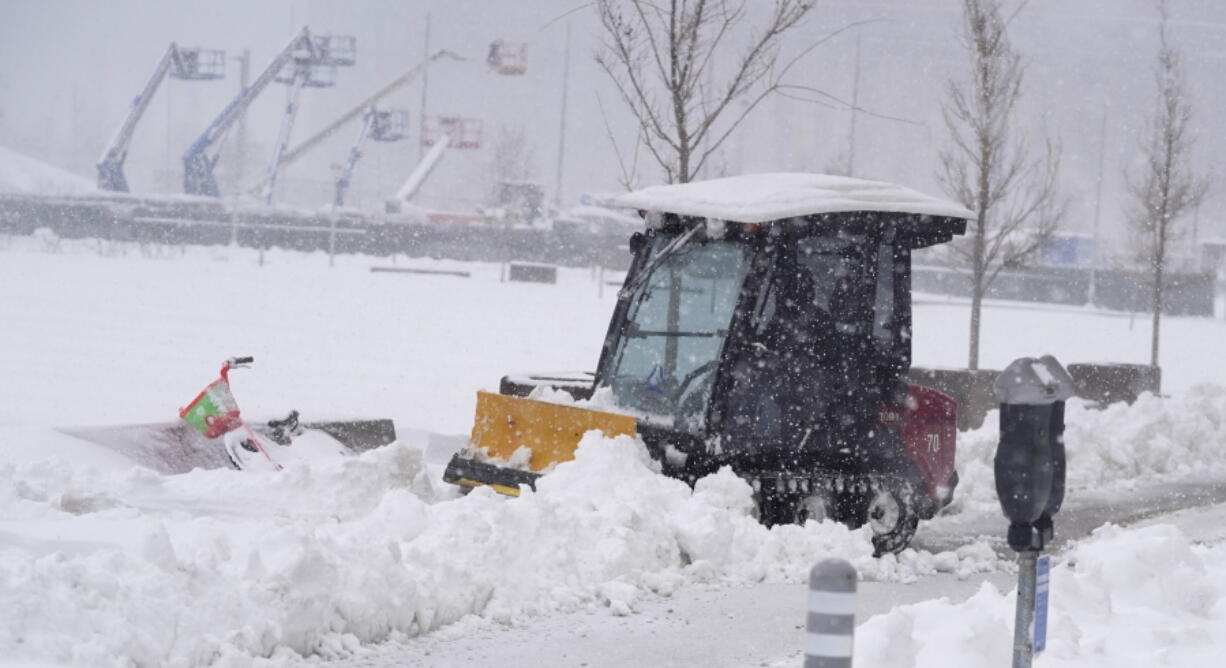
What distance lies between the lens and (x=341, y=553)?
6.50 m

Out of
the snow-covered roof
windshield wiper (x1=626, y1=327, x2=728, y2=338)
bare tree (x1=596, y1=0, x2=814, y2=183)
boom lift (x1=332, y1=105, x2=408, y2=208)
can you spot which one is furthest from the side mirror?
the snow-covered roof

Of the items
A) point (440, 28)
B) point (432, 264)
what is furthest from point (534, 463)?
point (440, 28)

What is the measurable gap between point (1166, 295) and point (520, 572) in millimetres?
42188

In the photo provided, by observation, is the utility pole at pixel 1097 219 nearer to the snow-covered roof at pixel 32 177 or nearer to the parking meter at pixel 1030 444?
the parking meter at pixel 1030 444

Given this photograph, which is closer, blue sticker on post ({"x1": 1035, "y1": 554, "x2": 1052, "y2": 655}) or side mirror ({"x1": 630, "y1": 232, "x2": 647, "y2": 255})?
blue sticker on post ({"x1": 1035, "y1": 554, "x2": 1052, "y2": 655})

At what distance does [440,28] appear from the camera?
60.3 m

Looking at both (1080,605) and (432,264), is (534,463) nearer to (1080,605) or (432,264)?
(1080,605)

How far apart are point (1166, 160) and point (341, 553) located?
16918 millimetres

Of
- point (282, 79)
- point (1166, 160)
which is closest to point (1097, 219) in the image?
point (282, 79)

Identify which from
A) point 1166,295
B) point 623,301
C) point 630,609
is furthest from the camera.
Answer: point 1166,295

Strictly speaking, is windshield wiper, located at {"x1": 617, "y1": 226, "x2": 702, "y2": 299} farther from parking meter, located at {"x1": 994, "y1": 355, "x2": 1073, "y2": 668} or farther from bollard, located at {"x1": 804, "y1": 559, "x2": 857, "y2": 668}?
bollard, located at {"x1": 804, "y1": 559, "x2": 857, "y2": 668}

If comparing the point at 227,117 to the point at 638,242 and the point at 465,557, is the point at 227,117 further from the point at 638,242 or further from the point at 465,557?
the point at 465,557

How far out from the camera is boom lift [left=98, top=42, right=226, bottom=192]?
5559cm

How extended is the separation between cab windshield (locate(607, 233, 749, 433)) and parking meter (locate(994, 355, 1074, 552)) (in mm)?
3829
